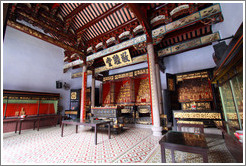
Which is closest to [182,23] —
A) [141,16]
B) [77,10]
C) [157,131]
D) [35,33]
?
[141,16]

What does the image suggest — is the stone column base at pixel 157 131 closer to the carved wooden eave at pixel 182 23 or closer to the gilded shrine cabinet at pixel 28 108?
the carved wooden eave at pixel 182 23

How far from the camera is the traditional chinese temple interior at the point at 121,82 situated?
253cm

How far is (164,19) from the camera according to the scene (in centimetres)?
442

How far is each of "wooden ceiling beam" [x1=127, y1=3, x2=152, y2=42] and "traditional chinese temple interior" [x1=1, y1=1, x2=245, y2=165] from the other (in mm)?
42

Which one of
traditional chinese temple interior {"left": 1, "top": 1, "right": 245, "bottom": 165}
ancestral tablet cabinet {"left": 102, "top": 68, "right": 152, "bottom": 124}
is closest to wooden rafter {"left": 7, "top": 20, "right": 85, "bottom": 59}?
traditional chinese temple interior {"left": 1, "top": 1, "right": 245, "bottom": 165}

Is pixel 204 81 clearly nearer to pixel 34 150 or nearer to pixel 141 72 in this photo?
pixel 141 72

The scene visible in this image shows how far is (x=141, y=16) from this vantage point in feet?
13.4

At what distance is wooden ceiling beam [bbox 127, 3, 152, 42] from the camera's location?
12.1 feet

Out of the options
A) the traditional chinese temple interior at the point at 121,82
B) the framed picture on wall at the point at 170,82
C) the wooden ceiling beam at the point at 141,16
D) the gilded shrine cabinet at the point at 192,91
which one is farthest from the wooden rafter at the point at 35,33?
the gilded shrine cabinet at the point at 192,91

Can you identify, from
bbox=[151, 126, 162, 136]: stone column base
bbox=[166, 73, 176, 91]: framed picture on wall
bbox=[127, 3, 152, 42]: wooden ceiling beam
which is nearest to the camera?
bbox=[127, 3, 152, 42]: wooden ceiling beam

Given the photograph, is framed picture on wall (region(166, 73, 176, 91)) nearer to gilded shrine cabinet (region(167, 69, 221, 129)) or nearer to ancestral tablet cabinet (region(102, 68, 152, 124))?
gilded shrine cabinet (region(167, 69, 221, 129))

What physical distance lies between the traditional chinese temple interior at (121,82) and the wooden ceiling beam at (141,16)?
0.04 m

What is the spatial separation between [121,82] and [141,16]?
202 inches

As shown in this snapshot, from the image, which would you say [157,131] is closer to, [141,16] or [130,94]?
[130,94]
